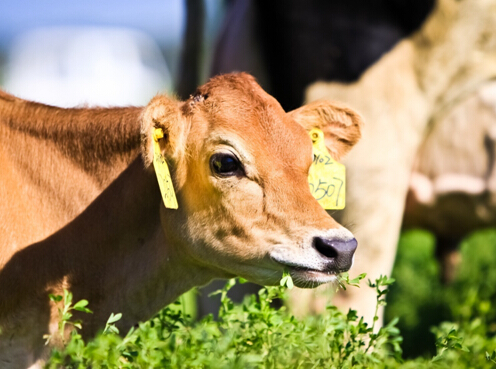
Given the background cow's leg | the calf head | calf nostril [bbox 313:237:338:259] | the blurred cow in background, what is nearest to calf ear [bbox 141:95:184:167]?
the calf head

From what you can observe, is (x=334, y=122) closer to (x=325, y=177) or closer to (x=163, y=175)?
(x=325, y=177)

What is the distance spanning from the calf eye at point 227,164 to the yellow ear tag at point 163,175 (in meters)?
0.20

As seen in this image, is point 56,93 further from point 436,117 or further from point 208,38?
point 436,117

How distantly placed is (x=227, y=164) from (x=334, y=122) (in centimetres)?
83

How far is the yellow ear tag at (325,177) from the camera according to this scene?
3201 mm

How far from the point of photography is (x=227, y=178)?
281 centimetres

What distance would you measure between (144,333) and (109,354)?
0.26 m

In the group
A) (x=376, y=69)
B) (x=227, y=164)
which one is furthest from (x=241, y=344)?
(x=376, y=69)

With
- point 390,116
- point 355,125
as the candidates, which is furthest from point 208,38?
point 355,125

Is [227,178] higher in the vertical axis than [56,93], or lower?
lower

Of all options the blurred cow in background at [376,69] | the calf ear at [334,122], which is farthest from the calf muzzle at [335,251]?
the blurred cow in background at [376,69]

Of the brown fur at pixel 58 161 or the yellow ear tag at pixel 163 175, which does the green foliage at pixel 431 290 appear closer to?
the yellow ear tag at pixel 163 175

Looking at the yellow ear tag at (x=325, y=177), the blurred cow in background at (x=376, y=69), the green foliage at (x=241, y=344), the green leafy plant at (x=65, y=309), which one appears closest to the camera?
the green foliage at (x=241, y=344)

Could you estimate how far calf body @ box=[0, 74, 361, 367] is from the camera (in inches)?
108
